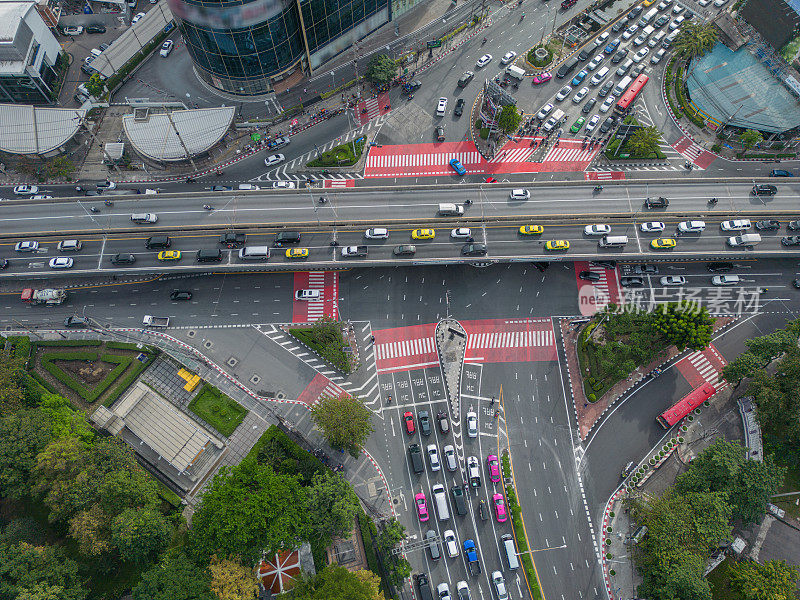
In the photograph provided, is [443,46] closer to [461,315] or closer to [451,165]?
[451,165]

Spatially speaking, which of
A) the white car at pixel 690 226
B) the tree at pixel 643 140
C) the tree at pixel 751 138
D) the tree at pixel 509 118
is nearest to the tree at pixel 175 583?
the tree at pixel 509 118

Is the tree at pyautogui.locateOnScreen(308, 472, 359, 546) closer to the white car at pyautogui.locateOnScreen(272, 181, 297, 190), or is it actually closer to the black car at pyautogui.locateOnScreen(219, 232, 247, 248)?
the black car at pyautogui.locateOnScreen(219, 232, 247, 248)

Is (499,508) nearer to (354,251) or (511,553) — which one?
(511,553)

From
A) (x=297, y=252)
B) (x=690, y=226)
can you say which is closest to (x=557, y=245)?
(x=690, y=226)

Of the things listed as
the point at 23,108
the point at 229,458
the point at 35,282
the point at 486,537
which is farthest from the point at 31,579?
the point at 23,108

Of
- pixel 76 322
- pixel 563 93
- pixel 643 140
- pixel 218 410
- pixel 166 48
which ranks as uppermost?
pixel 166 48

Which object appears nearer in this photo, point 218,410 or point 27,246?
point 218,410
